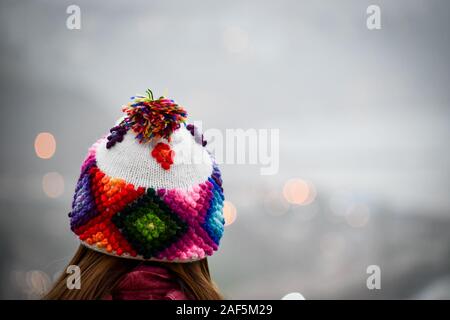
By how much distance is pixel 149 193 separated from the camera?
91cm

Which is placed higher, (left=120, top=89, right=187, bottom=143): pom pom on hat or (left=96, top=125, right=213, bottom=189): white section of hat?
(left=120, top=89, right=187, bottom=143): pom pom on hat

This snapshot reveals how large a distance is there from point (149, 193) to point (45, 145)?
1330 mm

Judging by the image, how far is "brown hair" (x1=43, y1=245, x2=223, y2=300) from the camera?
907 mm

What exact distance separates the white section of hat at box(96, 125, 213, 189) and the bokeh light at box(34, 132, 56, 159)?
3.82 feet

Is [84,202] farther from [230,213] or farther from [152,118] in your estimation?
[230,213]

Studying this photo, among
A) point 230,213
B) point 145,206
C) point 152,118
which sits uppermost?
point 152,118

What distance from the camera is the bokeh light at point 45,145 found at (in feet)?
6.73

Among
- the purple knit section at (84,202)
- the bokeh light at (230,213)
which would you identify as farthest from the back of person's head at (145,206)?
the bokeh light at (230,213)

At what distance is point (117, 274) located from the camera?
3.04 ft

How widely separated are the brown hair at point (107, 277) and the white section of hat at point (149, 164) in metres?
0.16

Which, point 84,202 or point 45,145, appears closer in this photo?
point 84,202

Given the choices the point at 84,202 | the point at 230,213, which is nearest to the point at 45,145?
the point at 230,213

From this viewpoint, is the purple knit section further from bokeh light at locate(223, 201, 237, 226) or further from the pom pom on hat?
bokeh light at locate(223, 201, 237, 226)

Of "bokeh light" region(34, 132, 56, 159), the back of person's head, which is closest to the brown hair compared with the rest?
the back of person's head
